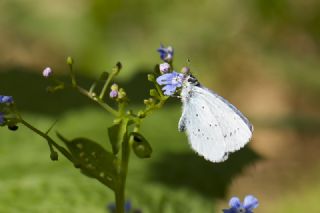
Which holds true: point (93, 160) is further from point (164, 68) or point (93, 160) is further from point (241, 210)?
point (241, 210)

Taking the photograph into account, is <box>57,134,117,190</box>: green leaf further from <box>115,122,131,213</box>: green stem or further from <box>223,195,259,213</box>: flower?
<box>223,195,259,213</box>: flower

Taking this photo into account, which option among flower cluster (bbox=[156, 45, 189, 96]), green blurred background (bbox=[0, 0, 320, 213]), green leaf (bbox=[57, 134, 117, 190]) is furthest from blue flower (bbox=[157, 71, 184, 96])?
green blurred background (bbox=[0, 0, 320, 213])

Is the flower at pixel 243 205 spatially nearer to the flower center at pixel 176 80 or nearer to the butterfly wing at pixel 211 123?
the butterfly wing at pixel 211 123

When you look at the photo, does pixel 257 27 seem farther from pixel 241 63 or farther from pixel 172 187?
pixel 172 187

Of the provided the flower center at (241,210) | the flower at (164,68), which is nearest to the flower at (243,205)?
the flower center at (241,210)

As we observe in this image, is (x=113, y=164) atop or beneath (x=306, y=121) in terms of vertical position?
beneath

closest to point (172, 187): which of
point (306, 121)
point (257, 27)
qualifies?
point (306, 121)

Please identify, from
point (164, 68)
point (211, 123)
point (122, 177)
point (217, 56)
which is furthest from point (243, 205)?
point (217, 56)
